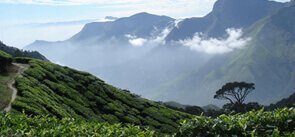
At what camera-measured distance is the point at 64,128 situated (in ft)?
61.5

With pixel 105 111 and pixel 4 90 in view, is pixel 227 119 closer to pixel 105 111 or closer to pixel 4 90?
pixel 4 90

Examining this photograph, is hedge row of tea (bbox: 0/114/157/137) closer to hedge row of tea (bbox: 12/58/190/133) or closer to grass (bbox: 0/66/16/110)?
hedge row of tea (bbox: 12/58/190/133)

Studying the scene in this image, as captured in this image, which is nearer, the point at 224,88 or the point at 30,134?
the point at 30,134

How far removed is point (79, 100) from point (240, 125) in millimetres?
41092

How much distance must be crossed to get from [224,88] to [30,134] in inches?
4481

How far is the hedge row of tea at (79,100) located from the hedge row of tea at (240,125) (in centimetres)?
2407

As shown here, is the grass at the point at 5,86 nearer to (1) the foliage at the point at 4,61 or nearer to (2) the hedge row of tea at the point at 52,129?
(1) the foliage at the point at 4,61

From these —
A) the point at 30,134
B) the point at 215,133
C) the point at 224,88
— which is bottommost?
the point at 30,134

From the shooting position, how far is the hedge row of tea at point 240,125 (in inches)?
714

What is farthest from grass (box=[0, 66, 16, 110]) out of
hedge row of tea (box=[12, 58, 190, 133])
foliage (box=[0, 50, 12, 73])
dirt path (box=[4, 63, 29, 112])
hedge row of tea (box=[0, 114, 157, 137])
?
hedge row of tea (box=[0, 114, 157, 137])

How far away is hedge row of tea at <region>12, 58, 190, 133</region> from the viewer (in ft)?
154

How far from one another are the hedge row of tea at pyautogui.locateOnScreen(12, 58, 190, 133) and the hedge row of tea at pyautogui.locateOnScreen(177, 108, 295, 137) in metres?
24.1

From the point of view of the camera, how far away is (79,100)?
57312mm

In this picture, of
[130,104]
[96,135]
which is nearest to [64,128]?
[96,135]
